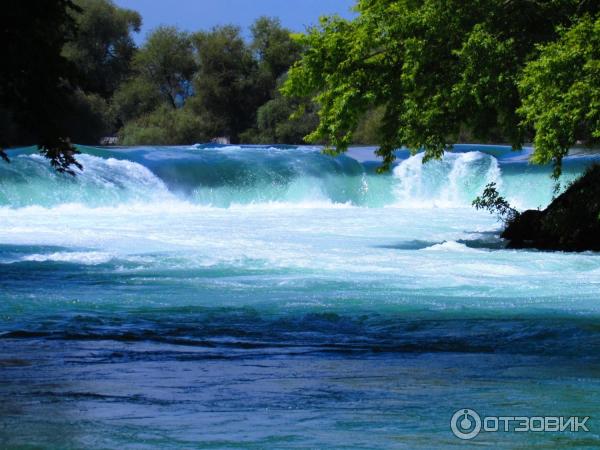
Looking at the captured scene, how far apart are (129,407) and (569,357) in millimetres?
4031

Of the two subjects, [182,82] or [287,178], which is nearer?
[287,178]

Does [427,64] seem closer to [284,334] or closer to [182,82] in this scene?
[284,334]

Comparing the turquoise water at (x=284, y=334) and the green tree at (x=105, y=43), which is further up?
the green tree at (x=105, y=43)

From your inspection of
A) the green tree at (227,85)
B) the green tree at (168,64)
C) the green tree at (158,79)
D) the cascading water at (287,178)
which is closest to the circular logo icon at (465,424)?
the cascading water at (287,178)

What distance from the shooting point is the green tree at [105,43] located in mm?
73188

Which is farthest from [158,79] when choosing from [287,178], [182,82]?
[287,178]

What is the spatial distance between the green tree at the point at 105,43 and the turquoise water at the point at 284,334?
4755 centimetres

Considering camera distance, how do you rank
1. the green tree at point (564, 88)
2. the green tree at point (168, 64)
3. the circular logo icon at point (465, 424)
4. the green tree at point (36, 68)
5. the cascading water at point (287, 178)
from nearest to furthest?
1. the circular logo icon at point (465, 424)
2. the green tree at point (36, 68)
3. the green tree at point (564, 88)
4. the cascading water at point (287, 178)
5. the green tree at point (168, 64)

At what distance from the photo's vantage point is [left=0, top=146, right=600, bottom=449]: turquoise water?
640 cm

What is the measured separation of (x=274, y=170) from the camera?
128 feet

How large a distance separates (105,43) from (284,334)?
6902cm

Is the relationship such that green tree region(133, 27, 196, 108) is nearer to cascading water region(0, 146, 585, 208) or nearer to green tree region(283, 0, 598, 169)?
cascading water region(0, 146, 585, 208)

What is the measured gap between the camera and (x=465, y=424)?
6367mm

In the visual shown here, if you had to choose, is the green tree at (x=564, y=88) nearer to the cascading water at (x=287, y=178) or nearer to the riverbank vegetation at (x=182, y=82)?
the cascading water at (x=287, y=178)
